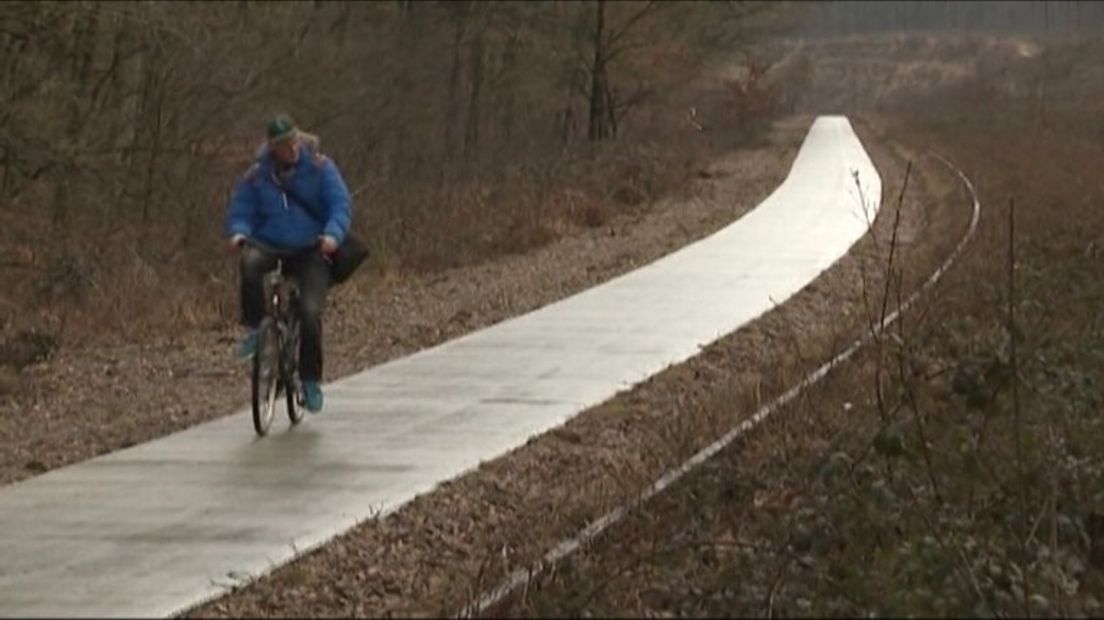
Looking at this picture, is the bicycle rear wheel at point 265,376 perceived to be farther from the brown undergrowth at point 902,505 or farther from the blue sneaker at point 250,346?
the brown undergrowth at point 902,505

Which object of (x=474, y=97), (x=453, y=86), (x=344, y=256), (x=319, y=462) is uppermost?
(x=344, y=256)

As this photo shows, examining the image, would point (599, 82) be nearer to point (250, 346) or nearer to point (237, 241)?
point (237, 241)

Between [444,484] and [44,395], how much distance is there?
4275 millimetres

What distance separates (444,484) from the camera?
28.7 ft

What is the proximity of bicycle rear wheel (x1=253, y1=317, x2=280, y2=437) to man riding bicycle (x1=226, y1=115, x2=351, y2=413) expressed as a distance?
0.21 feet

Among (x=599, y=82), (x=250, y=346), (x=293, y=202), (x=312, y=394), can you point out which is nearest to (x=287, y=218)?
(x=293, y=202)

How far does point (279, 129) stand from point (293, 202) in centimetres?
45

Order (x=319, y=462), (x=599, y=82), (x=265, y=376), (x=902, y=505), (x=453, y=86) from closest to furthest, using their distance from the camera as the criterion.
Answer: (x=902, y=505) → (x=319, y=462) → (x=265, y=376) → (x=453, y=86) → (x=599, y=82)

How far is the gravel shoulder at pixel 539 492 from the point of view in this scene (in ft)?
22.3

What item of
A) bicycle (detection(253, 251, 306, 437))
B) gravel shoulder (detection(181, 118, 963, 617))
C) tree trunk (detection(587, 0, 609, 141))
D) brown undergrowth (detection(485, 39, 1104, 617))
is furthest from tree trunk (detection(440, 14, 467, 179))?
bicycle (detection(253, 251, 306, 437))

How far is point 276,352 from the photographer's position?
9930 millimetres

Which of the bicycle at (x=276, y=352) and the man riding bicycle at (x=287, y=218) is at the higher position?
the man riding bicycle at (x=287, y=218)

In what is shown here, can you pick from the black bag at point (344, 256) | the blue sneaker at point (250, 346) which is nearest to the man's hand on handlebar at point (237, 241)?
the black bag at point (344, 256)

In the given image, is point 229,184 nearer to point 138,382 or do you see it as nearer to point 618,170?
point 618,170
